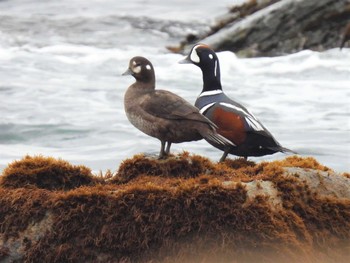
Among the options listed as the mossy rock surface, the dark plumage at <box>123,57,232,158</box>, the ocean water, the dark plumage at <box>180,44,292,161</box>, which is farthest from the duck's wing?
the ocean water

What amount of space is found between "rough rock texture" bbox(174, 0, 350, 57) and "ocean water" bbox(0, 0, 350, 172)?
0.67 ft

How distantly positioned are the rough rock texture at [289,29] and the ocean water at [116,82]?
0.20 metres

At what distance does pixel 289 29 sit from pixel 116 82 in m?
3.35

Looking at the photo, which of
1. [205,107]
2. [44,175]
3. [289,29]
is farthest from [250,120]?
[289,29]

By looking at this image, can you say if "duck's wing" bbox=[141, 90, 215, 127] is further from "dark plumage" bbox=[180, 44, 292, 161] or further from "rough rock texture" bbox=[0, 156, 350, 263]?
"rough rock texture" bbox=[0, 156, 350, 263]

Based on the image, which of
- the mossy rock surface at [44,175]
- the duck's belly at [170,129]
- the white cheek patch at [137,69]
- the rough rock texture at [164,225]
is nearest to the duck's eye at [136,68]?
the white cheek patch at [137,69]

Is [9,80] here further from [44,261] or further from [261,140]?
[44,261]

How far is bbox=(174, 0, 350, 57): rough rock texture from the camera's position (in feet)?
59.5

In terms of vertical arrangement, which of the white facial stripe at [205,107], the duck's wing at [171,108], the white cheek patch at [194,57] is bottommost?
the white facial stripe at [205,107]

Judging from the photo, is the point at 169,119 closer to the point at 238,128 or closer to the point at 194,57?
the point at 238,128

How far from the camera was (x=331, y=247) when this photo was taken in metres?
6.21

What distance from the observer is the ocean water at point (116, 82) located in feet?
44.9

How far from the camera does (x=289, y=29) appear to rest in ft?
59.9

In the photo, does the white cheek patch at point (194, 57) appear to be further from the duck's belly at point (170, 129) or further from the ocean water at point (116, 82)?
the ocean water at point (116, 82)
